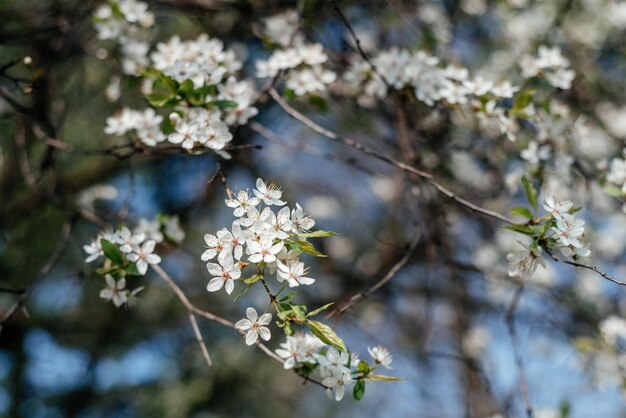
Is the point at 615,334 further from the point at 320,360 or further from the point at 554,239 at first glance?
the point at 320,360

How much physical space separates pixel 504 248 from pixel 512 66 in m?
0.99

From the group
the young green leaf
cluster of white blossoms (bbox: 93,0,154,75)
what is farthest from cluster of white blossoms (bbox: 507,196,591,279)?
cluster of white blossoms (bbox: 93,0,154,75)

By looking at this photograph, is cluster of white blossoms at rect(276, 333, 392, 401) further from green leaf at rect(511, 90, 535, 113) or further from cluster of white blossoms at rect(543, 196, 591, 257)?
green leaf at rect(511, 90, 535, 113)

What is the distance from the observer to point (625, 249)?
10.6 ft

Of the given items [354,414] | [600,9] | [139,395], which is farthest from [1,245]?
[354,414]

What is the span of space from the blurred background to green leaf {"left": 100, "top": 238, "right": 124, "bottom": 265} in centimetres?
40

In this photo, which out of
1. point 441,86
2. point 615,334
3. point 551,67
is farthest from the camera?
point 615,334

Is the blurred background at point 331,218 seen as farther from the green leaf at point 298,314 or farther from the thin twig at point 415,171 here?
the green leaf at point 298,314

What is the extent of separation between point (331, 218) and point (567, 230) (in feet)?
11.7

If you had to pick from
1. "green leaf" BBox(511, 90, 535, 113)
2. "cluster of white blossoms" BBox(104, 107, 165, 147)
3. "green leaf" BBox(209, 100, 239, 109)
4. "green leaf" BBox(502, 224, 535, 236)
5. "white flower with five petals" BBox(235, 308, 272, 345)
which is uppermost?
"green leaf" BBox(502, 224, 535, 236)

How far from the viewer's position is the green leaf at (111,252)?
1.30 m

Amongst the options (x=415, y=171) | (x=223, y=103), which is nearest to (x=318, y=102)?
(x=223, y=103)

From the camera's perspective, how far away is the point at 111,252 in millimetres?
1316

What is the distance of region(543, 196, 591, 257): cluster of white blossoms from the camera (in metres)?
1.15
